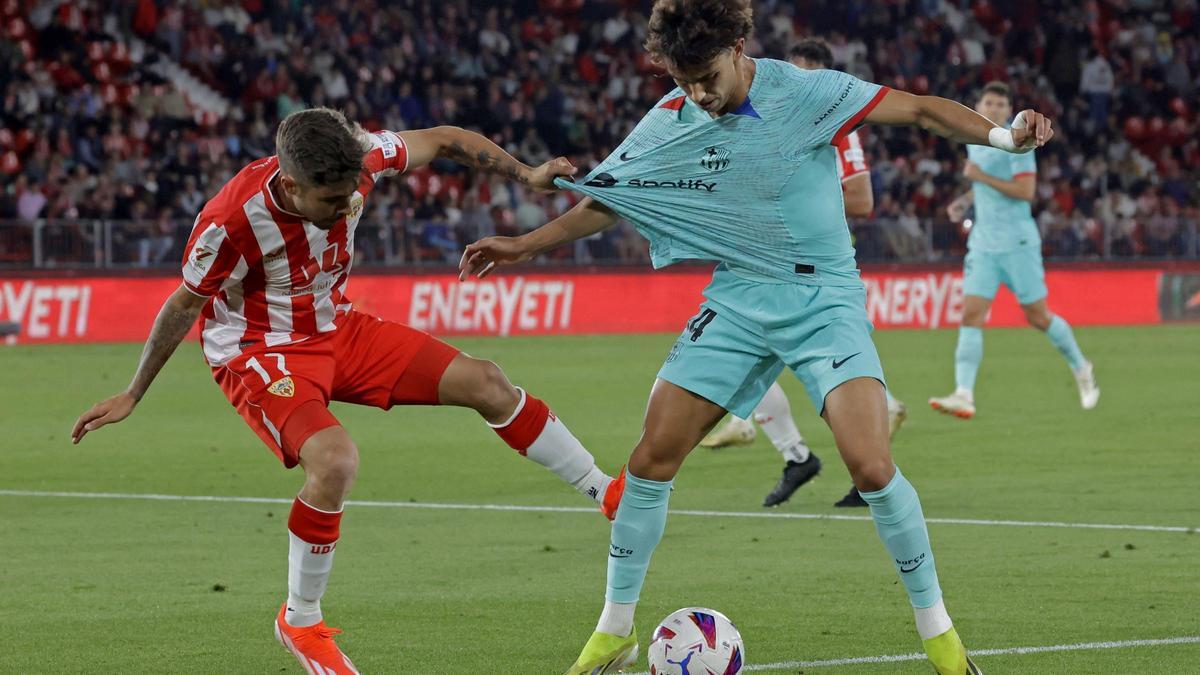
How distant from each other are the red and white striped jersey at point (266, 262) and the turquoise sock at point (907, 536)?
2.00 meters

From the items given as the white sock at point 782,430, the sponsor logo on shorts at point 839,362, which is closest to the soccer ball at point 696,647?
the sponsor logo on shorts at point 839,362

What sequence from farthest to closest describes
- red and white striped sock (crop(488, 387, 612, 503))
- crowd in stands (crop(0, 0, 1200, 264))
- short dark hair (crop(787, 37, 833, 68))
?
crowd in stands (crop(0, 0, 1200, 264)) → short dark hair (crop(787, 37, 833, 68)) → red and white striped sock (crop(488, 387, 612, 503))

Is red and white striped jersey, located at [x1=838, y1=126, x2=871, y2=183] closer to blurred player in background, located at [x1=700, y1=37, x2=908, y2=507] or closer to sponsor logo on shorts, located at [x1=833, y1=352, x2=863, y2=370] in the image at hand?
blurred player in background, located at [x1=700, y1=37, x2=908, y2=507]

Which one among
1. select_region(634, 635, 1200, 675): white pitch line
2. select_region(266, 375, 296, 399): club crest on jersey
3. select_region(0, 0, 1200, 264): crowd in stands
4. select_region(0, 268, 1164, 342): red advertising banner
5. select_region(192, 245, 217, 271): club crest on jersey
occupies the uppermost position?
select_region(192, 245, 217, 271): club crest on jersey

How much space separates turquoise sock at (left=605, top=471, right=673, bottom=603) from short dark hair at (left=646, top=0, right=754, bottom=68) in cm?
138

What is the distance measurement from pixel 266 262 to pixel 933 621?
101 inches

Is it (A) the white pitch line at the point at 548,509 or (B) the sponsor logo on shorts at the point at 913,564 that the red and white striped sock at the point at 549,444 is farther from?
(A) the white pitch line at the point at 548,509

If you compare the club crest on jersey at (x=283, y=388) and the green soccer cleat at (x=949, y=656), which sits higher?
the club crest on jersey at (x=283, y=388)

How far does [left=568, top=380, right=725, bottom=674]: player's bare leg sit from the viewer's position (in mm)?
5730

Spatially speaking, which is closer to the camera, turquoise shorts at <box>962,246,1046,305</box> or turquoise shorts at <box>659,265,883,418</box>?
turquoise shorts at <box>659,265,883,418</box>

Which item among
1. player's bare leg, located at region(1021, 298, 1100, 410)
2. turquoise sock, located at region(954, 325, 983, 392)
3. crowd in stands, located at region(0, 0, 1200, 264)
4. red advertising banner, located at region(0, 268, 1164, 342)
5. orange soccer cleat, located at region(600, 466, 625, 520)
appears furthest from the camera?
crowd in stands, located at region(0, 0, 1200, 264)

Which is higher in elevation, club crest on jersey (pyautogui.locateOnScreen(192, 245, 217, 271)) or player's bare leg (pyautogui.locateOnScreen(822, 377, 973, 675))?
club crest on jersey (pyautogui.locateOnScreen(192, 245, 217, 271))

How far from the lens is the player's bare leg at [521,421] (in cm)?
672

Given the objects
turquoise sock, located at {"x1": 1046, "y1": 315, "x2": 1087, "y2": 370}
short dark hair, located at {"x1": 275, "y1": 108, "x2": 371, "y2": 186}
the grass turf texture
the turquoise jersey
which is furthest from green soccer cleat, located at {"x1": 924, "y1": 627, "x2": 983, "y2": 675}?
turquoise sock, located at {"x1": 1046, "y1": 315, "x2": 1087, "y2": 370}
